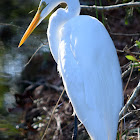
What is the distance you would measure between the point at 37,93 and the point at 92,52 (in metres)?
1.46

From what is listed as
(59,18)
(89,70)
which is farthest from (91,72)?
(59,18)

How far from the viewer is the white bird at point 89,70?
144 cm

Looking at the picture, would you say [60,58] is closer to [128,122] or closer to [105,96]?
[105,96]

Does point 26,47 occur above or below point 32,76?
above

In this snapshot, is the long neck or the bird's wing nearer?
the bird's wing

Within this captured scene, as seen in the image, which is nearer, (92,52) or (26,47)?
(92,52)

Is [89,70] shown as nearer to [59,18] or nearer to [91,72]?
[91,72]

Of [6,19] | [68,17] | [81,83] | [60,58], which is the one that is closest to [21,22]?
[6,19]

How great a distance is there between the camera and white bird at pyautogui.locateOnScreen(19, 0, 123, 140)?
144 cm

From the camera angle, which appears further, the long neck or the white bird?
the long neck

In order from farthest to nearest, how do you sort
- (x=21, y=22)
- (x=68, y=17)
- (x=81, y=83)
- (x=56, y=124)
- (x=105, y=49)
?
(x=56, y=124) < (x=21, y=22) < (x=68, y=17) < (x=105, y=49) < (x=81, y=83)

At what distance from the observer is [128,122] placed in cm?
235

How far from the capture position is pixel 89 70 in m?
1.48

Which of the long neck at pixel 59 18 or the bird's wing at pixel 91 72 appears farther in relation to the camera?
the long neck at pixel 59 18
